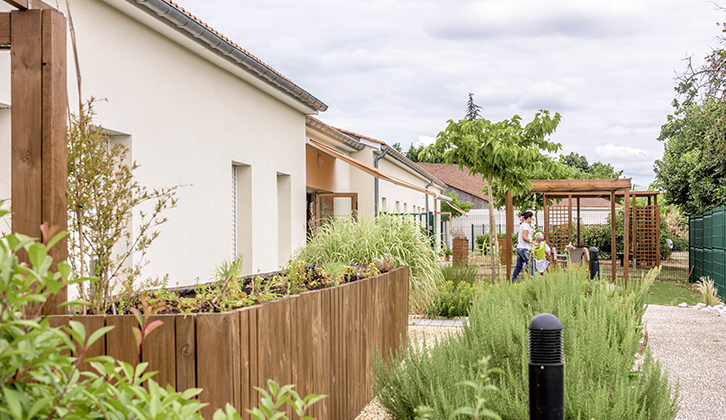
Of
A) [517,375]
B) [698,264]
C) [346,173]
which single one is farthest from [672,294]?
[517,375]

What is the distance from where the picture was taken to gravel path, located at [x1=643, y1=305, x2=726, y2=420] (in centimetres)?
525

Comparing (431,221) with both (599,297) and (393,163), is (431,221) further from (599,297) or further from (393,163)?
(599,297)

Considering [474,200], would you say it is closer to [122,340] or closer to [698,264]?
[698,264]

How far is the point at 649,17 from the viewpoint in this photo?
12.6 metres

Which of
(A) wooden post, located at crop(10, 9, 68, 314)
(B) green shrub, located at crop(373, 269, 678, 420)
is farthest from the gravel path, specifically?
(A) wooden post, located at crop(10, 9, 68, 314)

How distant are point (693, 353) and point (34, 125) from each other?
7.36 m

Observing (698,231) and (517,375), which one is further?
(698,231)

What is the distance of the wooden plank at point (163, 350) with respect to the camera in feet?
8.48

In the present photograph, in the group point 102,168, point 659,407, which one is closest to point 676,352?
point 659,407

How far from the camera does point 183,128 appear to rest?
26.4ft

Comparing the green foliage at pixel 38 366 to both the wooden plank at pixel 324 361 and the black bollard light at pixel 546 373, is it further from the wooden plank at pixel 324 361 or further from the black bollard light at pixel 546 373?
the wooden plank at pixel 324 361

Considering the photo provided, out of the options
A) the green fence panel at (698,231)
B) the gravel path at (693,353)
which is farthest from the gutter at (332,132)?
the green fence panel at (698,231)

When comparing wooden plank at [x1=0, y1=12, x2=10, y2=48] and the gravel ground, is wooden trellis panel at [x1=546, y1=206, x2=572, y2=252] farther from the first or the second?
wooden plank at [x1=0, y1=12, x2=10, y2=48]

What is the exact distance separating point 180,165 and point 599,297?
17.6 ft
